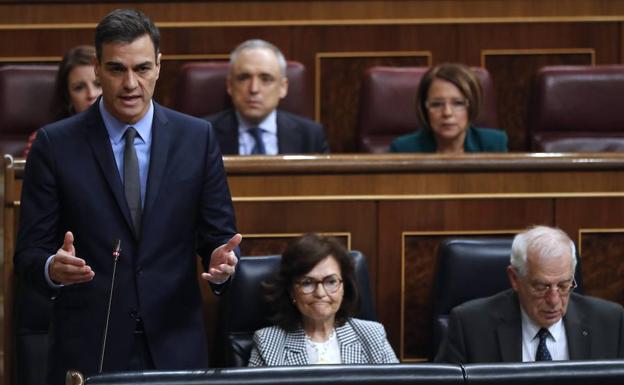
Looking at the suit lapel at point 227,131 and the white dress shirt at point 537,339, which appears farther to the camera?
the suit lapel at point 227,131

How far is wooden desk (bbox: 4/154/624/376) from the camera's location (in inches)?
61.7

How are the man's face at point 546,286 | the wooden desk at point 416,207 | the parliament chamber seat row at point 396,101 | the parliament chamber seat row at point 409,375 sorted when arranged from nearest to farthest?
the parliament chamber seat row at point 409,375
the man's face at point 546,286
the wooden desk at point 416,207
the parliament chamber seat row at point 396,101

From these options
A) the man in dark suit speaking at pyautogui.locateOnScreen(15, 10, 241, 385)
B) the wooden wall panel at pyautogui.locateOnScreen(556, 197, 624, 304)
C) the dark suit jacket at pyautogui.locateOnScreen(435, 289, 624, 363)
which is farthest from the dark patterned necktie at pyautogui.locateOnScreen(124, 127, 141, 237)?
the wooden wall panel at pyautogui.locateOnScreen(556, 197, 624, 304)

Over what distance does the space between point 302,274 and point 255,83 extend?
0.54 metres

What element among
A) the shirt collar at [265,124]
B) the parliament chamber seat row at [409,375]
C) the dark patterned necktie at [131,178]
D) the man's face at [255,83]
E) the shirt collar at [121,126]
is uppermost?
the man's face at [255,83]

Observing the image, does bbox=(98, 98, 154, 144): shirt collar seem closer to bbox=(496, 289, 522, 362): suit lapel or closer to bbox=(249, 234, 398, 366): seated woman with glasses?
bbox=(249, 234, 398, 366): seated woman with glasses

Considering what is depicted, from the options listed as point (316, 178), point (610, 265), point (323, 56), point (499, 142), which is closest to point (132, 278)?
point (316, 178)

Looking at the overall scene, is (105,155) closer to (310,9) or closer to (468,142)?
(468,142)

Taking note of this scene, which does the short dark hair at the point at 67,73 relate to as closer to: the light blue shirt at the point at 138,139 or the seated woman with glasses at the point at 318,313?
the seated woman with glasses at the point at 318,313

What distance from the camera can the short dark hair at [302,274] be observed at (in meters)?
1.44

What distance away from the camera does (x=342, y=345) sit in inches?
56.4

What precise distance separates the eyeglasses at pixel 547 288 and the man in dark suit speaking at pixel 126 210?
43 cm

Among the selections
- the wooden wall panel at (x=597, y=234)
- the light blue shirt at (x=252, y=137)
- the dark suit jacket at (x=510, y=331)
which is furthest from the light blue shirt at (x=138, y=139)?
the light blue shirt at (x=252, y=137)

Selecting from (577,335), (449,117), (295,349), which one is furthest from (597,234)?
(295,349)
